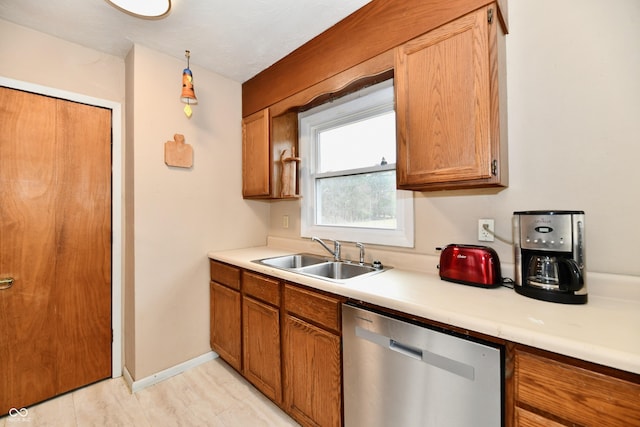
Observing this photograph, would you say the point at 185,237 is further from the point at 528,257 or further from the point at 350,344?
the point at 528,257

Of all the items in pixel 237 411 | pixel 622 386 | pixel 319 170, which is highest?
pixel 319 170

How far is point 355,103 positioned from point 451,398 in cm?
184

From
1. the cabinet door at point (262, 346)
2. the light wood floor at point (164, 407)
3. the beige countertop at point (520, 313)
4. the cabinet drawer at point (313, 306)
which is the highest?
the beige countertop at point (520, 313)

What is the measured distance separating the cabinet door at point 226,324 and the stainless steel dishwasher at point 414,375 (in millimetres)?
1011

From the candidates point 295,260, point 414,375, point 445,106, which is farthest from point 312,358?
point 445,106

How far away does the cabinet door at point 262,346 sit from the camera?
1669 mm

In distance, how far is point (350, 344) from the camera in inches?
50.4

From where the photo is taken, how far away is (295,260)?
2.26 meters

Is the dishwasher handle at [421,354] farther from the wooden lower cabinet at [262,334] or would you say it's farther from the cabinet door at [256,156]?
the cabinet door at [256,156]

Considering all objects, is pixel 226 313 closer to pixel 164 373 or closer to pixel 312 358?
pixel 164 373

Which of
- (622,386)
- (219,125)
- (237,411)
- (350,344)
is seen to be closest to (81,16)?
(219,125)

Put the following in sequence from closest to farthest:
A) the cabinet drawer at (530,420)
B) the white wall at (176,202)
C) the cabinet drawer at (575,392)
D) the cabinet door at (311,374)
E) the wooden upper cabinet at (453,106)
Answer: the cabinet drawer at (575,392), the cabinet drawer at (530,420), the wooden upper cabinet at (453,106), the cabinet door at (311,374), the white wall at (176,202)

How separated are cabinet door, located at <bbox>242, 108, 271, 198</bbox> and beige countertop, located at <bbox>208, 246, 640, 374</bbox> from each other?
1.15 meters

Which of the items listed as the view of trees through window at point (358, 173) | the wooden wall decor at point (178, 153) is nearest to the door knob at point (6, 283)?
the wooden wall decor at point (178, 153)
